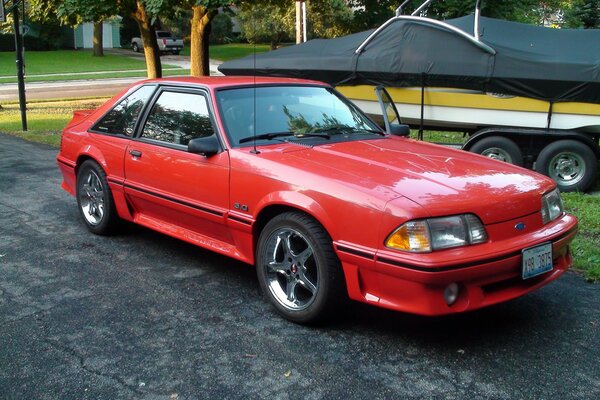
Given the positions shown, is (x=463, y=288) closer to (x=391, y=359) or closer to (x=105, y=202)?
(x=391, y=359)

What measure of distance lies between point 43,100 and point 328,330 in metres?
19.8

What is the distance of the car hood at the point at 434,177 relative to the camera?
12.4 ft

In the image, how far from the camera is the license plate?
151 inches

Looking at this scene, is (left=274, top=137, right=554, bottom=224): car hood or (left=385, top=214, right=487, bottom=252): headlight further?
(left=274, top=137, right=554, bottom=224): car hood

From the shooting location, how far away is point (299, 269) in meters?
4.17

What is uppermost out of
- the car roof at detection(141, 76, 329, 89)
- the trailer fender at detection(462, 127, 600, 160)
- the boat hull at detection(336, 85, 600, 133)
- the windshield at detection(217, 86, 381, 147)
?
the car roof at detection(141, 76, 329, 89)

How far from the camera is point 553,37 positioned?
9219mm

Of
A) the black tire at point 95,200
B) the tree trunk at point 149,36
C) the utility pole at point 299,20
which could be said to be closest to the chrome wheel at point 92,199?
the black tire at point 95,200

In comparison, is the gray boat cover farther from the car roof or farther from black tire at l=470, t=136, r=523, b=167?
the car roof

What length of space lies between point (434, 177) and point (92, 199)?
3.46 meters

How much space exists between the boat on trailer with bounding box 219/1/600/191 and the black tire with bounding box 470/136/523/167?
0.04 ft

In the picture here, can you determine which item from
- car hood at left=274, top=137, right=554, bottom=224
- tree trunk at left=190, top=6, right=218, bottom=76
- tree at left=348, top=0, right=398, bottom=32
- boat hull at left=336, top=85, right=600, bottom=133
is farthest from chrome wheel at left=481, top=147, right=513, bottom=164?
tree at left=348, top=0, right=398, bottom=32

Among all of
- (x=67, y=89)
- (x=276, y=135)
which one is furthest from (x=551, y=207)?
(x=67, y=89)

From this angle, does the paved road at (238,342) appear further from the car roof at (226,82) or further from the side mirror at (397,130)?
the side mirror at (397,130)
